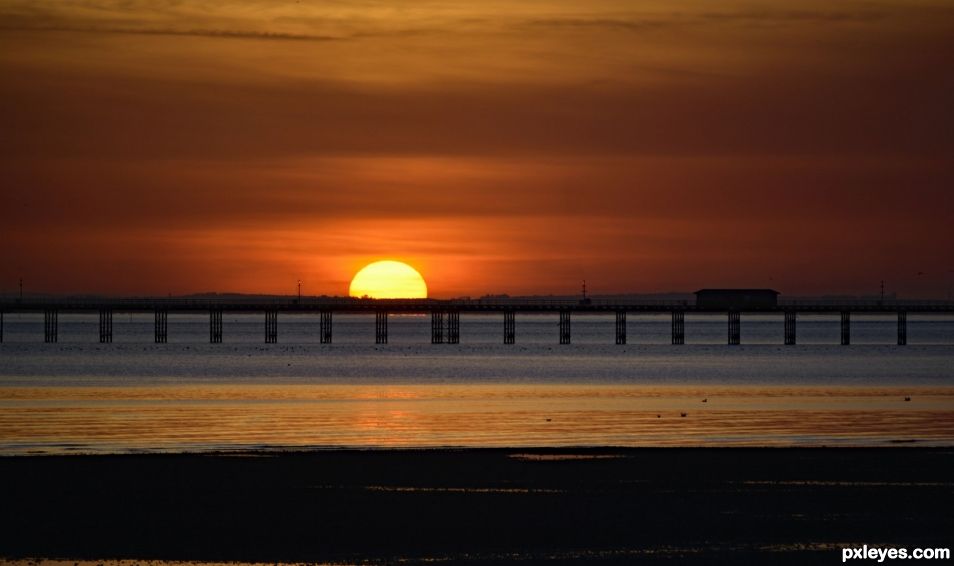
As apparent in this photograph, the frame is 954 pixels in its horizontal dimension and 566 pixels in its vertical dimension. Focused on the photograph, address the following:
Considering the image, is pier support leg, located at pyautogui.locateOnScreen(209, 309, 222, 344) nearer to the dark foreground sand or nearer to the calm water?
the calm water

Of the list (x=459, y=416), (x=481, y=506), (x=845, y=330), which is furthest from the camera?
(x=845, y=330)

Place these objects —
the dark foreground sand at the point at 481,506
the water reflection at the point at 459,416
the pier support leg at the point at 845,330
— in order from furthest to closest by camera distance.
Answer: the pier support leg at the point at 845,330
the water reflection at the point at 459,416
the dark foreground sand at the point at 481,506

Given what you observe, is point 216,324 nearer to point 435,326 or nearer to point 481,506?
point 435,326

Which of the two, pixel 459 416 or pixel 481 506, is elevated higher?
pixel 481 506

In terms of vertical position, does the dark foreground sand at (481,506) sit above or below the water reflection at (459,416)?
above

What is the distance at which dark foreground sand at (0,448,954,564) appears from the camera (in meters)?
17.1

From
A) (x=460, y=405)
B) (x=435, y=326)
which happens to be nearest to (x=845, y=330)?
(x=435, y=326)

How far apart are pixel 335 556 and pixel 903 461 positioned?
1325 cm

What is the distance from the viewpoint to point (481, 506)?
20.3 metres

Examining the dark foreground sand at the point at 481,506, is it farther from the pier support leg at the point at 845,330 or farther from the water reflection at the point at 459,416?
the pier support leg at the point at 845,330

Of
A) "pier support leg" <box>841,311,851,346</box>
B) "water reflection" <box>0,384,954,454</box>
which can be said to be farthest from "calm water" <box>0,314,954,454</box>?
"pier support leg" <box>841,311,851,346</box>

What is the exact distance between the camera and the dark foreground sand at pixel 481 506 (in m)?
17.1

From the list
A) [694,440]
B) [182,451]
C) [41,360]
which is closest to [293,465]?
[182,451]

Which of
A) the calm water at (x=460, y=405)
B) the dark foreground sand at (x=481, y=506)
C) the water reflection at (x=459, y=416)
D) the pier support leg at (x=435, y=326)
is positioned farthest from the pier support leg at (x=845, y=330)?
the dark foreground sand at (x=481, y=506)
